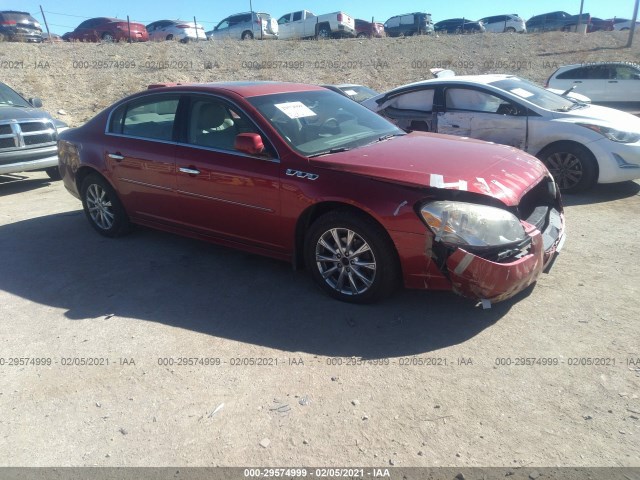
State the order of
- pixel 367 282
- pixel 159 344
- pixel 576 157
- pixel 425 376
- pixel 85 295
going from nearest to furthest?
pixel 425 376 < pixel 159 344 < pixel 367 282 < pixel 85 295 < pixel 576 157

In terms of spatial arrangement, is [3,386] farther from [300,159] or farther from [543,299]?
[543,299]

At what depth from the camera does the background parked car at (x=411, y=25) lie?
30719 mm

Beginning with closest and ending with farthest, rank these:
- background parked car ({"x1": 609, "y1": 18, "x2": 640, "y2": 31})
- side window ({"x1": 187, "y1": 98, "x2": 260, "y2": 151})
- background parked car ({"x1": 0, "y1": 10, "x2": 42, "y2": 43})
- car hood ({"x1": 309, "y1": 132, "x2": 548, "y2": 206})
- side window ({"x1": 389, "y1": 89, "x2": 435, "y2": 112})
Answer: car hood ({"x1": 309, "y1": 132, "x2": 548, "y2": 206})
side window ({"x1": 187, "y1": 98, "x2": 260, "y2": 151})
side window ({"x1": 389, "y1": 89, "x2": 435, "y2": 112})
background parked car ({"x1": 0, "y1": 10, "x2": 42, "y2": 43})
background parked car ({"x1": 609, "y1": 18, "x2": 640, "y2": 31})

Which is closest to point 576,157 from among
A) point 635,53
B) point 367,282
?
point 367,282

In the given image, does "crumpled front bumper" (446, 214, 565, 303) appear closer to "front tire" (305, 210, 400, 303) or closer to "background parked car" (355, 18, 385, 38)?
"front tire" (305, 210, 400, 303)

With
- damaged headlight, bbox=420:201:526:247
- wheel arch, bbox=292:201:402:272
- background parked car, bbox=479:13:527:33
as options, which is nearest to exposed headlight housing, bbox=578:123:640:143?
damaged headlight, bbox=420:201:526:247

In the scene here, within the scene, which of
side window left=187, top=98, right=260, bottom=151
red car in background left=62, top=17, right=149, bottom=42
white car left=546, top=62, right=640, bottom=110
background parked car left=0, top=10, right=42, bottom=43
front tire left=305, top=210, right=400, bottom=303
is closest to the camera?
front tire left=305, top=210, right=400, bottom=303

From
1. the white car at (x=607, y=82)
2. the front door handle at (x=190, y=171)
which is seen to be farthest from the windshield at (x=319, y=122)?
the white car at (x=607, y=82)

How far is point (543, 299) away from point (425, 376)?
137 centimetres

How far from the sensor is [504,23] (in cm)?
3353

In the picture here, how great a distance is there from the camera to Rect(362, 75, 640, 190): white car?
6.36 meters

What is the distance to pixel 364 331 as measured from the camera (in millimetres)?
3576

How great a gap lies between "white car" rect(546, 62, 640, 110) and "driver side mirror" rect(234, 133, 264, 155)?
1240 cm

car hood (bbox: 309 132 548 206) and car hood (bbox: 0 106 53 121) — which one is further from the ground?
car hood (bbox: 0 106 53 121)
